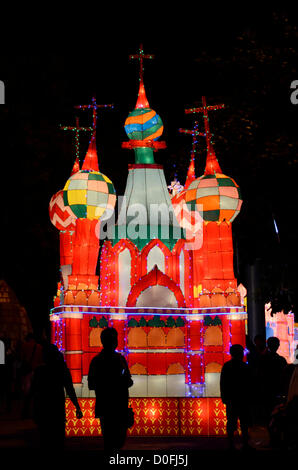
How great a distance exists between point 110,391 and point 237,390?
2628 mm

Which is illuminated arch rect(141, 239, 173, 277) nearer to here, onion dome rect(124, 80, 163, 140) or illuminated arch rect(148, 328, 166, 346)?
illuminated arch rect(148, 328, 166, 346)

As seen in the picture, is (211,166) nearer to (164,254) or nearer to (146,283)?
(164,254)

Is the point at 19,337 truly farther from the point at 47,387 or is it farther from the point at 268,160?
the point at 47,387

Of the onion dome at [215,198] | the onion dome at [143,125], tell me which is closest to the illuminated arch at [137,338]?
the onion dome at [215,198]

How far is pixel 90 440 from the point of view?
13.4 metres

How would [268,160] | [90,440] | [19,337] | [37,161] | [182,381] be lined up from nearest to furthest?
[90,440] → [182,381] → [268,160] → [37,161] → [19,337]

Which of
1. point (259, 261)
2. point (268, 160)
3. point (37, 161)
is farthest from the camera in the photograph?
point (37, 161)

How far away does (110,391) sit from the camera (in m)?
8.89

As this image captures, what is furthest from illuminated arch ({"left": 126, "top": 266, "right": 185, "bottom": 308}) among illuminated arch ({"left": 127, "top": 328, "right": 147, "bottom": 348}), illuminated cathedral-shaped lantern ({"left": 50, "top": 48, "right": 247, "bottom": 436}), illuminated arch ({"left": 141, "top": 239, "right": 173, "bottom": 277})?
illuminated arch ({"left": 127, "top": 328, "right": 147, "bottom": 348})

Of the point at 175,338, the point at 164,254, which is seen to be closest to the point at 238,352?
the point at 175,338

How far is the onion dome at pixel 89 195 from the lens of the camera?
1470 centimetres
